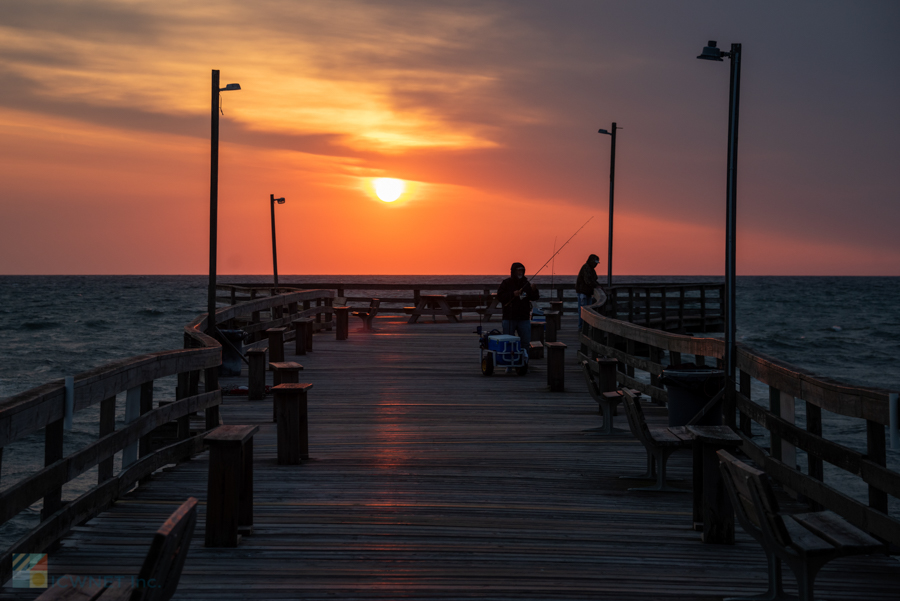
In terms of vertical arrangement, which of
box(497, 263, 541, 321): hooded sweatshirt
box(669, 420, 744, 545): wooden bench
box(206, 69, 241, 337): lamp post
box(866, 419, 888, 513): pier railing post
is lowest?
box(669, 420, 744, 545): wooden bench

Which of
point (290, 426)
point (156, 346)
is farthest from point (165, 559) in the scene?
point (156, 346)

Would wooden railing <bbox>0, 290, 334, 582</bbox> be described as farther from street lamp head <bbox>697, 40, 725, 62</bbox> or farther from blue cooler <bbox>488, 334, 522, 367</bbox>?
blue cooler <bbox>488, 334, 522, 367</bbox>

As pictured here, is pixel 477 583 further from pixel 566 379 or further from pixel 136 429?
pixel 566 379

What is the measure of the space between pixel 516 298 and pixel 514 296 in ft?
0.29

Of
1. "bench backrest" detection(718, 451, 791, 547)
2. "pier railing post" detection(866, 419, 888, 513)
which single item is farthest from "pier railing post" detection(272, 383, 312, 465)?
"pier railing post" detection(866, 419, 888, 513)

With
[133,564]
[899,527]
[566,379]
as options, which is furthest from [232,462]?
[566,379]

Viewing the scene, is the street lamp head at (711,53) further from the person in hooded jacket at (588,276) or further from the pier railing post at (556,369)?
the person in hooded jacket at (588,276)

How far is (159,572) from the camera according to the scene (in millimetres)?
2936

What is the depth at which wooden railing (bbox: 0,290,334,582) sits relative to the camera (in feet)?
14.5

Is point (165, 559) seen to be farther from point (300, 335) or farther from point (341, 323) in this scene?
point (341, 323)

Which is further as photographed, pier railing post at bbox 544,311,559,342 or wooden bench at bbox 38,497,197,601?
pier railing post at bbox 544,311,559,342

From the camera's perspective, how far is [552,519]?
6.05 metres

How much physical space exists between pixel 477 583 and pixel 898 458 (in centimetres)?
1744

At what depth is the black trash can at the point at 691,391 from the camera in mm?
8195
